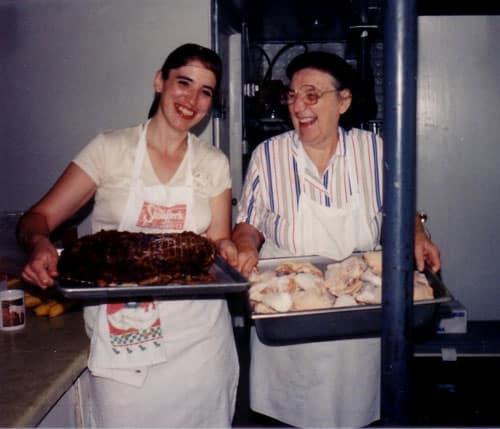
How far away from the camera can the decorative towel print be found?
1.46 m

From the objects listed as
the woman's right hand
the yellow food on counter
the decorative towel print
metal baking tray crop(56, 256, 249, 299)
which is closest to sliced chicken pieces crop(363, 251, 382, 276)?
metal baking tray crop(56, 256, 249, 299)

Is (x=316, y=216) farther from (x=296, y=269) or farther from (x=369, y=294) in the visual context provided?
(x=369, y=294)

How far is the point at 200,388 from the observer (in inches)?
61.1

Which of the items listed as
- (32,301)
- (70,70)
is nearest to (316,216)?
(32,301)

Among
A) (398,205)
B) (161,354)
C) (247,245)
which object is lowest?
(161,354)

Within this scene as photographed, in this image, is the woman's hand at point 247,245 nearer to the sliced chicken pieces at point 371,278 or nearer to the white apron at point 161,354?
the white apron at point 161,354

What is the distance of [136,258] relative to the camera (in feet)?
4.33

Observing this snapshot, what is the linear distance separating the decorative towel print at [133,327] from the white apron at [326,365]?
0.43 metres

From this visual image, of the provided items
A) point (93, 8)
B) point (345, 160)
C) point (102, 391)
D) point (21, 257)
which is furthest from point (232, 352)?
point (93, 8)

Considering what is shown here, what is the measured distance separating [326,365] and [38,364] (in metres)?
0.83

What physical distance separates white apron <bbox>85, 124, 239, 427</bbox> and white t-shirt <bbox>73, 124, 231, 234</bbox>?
21 mm

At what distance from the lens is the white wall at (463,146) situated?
302 centimetres

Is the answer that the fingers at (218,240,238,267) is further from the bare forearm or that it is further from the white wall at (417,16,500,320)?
the white wall at (417,16,500,320)

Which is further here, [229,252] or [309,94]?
[309,94]
